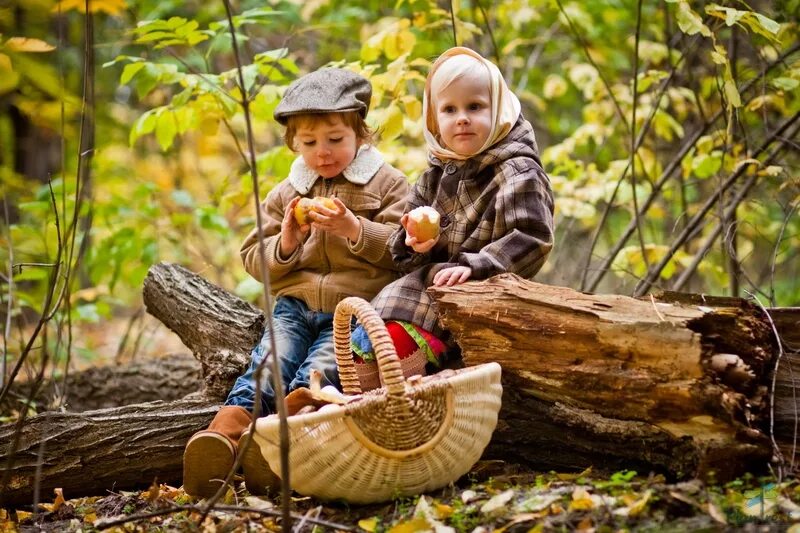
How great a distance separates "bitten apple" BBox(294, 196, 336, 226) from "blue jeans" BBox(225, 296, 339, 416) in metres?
0.43

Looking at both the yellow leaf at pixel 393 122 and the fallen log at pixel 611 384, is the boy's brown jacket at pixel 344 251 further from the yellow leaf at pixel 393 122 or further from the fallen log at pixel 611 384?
the fallen log at pixel 611 384

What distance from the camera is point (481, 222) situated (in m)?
2.81

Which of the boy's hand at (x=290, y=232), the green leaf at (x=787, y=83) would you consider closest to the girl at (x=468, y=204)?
the boy's hand at (x=290, y=232)

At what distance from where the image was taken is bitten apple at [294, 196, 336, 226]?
2.86 m

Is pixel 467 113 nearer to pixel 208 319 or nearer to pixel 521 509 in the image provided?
pixel 521 509

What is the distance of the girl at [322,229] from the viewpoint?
292 centimetres

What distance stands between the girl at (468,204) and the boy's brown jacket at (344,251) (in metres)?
0.22

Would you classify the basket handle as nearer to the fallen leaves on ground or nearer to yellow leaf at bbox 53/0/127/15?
the fallen leaves on ground

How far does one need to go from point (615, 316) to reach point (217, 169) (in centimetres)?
966

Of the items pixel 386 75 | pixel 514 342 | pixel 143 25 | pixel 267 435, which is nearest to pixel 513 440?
pixel 514 342

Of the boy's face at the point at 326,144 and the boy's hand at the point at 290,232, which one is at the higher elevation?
the boy's face at the point at 326,144

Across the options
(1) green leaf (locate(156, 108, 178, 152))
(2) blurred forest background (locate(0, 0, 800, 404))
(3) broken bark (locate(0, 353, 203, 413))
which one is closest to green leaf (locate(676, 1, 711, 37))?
(2) blurred forest background (locate(0, 0, 800, 404))

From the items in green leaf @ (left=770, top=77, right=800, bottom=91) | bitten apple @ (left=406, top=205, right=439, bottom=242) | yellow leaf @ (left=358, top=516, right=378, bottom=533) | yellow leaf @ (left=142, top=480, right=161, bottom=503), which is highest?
green leaf @ (left=770, top=77, right=800, bottom=91)

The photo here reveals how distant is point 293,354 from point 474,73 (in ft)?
4.27
